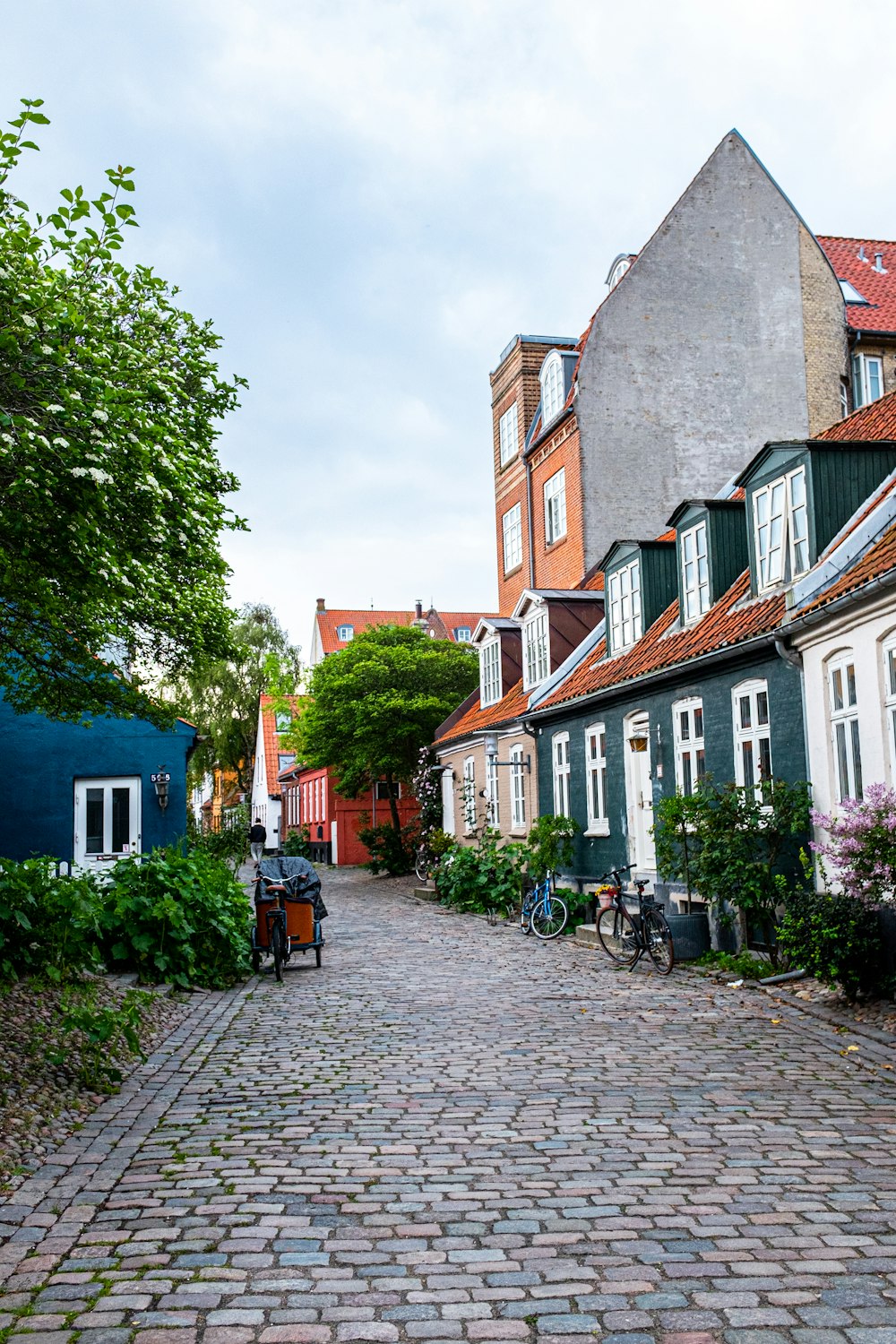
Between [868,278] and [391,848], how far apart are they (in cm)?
2092

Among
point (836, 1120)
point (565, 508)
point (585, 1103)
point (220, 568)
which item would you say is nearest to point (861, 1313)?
point (836, 1120)

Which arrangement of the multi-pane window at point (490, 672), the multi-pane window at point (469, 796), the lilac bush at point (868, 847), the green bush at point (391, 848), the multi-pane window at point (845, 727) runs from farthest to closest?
1. the green bush at point (391, 848)
2. the multi-pane window at point (469, 796)
3. the multi-pane window at point (490, 672)
4. the multi-pane window at point (845, 727)
5. the lilac bush at point (868, 847)

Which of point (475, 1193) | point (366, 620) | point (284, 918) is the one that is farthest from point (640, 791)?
point (366, 620)

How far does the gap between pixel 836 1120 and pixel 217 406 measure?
11.4 meters

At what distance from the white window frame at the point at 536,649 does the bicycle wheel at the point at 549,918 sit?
253 inches

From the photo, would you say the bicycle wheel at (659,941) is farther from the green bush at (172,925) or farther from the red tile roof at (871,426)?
the red tile roof at (871,426)

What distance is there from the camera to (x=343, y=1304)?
4117 mm

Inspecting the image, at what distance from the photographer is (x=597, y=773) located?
1988cm

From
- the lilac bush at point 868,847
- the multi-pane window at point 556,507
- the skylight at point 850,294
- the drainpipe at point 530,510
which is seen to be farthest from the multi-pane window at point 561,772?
the skylight at point 850,294

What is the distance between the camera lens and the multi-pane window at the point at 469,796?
2814 centimetres

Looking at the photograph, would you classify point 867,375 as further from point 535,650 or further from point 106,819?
point 106,819

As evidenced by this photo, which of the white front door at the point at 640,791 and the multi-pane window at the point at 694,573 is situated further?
the white front door at the point at 640,791

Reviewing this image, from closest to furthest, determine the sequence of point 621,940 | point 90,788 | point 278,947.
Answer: point 278,947 → point 621,940 → point 90,788

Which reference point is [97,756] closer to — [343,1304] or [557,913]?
[557,913]
